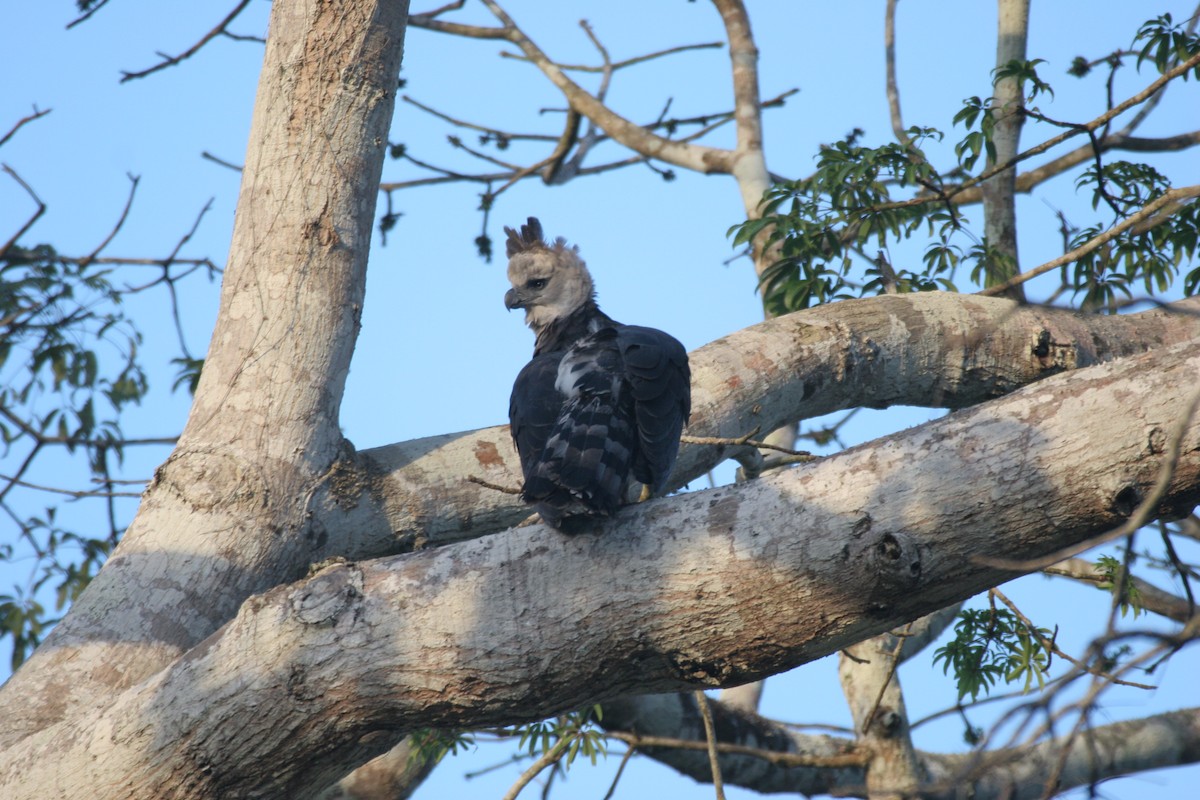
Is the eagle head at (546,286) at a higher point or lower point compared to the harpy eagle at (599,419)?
higher

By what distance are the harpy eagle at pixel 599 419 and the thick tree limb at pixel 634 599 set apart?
0.15 metres

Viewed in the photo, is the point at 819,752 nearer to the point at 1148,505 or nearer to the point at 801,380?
the point at 801,380

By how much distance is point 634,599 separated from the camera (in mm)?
3016

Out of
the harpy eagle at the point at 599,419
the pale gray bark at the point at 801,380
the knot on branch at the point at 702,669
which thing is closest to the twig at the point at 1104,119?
the pale gray bark at the point at 801,380

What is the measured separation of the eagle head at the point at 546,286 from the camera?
596 cm

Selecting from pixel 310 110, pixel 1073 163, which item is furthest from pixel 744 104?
pixel 310 110

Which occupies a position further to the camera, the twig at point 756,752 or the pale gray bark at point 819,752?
the pale gray bark at point 819,752

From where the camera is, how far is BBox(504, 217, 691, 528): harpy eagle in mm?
3314

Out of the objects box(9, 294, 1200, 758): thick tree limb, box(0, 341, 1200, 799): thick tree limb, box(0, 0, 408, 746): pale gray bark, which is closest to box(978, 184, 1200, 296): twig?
box(9, 294, 1200, 758): thick tree limb

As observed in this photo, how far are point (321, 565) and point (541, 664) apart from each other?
84 cm

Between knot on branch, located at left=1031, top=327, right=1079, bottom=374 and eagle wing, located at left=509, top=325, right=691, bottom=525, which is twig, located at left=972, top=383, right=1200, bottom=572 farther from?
knot on branch, located at left=1031, top=327, right=1079, bottom=374

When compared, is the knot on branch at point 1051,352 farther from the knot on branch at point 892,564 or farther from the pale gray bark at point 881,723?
the knot on branch at point 892,564

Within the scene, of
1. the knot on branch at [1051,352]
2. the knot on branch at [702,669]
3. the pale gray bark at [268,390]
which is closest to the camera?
the knot on branch at [702,669]

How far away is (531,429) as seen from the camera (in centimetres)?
409
